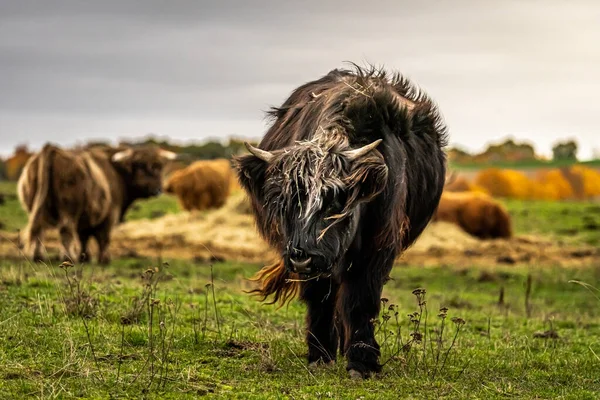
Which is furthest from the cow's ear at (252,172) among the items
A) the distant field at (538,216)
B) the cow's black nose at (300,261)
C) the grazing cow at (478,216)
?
the grazing cow at (478,216)

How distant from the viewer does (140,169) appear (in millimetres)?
20500

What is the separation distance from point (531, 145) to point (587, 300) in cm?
5027

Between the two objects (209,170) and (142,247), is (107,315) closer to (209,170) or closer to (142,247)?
(142,247)

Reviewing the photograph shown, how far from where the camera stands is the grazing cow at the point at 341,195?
241 inches

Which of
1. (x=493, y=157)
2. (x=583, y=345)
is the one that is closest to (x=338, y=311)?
(x=583, y=345)

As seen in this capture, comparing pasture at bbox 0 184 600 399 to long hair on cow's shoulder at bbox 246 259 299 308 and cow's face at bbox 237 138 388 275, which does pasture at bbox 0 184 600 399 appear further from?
cow's face at bbox 237 138 388 275

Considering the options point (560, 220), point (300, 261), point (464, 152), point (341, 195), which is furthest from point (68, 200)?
point (464, 152)

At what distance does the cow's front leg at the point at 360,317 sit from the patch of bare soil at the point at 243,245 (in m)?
11.3

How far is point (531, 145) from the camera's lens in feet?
210

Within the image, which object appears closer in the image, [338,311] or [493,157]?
[338,311]

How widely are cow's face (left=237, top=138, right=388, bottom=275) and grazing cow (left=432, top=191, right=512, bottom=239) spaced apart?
758 inches

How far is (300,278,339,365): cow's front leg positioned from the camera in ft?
23.5

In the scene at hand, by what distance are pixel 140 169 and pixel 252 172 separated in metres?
14.3

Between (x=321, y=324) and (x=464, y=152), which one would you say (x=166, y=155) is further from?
(x=464, y=152)
